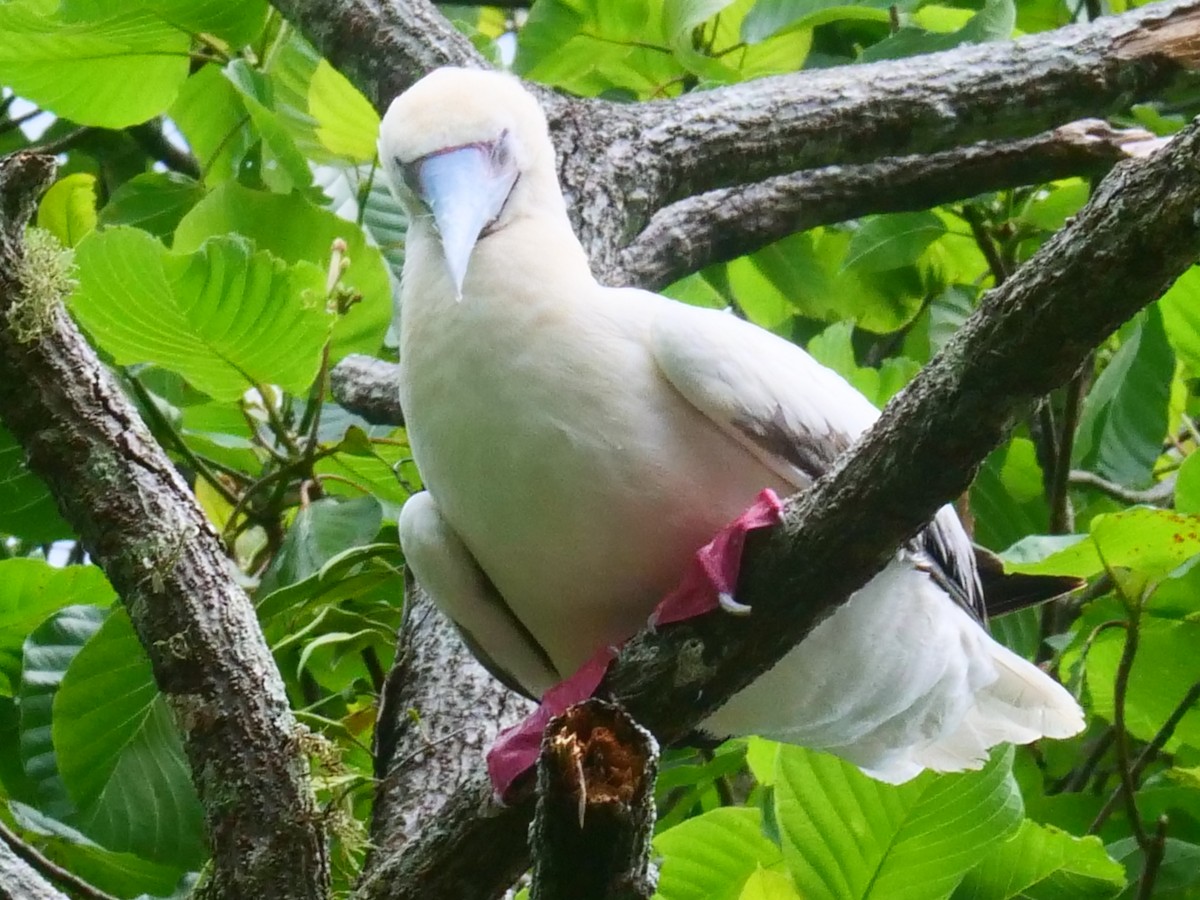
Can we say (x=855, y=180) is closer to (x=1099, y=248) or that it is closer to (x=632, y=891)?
(x=1099, y=248)

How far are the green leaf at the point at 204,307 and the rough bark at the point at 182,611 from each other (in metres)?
0.42

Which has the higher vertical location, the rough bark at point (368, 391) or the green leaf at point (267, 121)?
the green leaf at point (267, 121)

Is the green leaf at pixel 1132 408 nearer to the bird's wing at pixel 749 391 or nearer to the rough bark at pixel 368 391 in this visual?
the bird's wing at pixel 749 391

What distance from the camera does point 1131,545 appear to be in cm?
194

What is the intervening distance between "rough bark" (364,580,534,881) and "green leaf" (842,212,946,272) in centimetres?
132

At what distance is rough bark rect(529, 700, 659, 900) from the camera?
47.6 inches

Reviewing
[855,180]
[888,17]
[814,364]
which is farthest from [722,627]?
[888,17]

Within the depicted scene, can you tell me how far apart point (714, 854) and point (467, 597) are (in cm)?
56

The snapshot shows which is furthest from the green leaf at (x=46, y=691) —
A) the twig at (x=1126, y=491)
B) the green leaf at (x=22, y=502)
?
the twig at (x=1126, y=491)

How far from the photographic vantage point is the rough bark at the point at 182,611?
5.60 ft

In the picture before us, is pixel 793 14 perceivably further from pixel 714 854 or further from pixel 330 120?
pixel 714 854

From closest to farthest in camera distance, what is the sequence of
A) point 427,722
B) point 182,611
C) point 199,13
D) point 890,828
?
1. point 182,611
2. point 890,828
3. point 427,722
4. point 199,13

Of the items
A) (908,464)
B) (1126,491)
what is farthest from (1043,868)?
(1126,491)

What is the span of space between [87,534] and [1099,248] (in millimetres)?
1230
